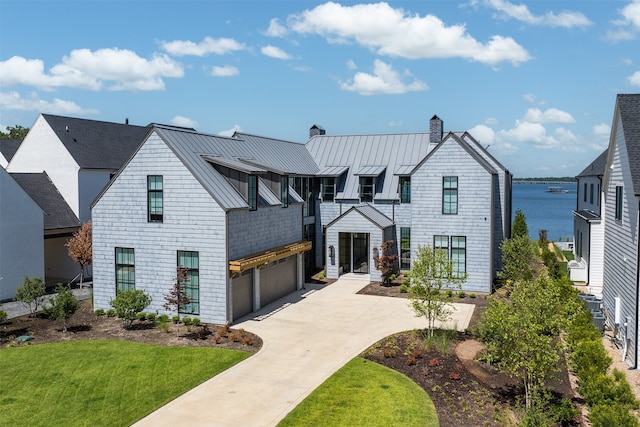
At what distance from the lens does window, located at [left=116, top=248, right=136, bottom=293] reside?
2352cm

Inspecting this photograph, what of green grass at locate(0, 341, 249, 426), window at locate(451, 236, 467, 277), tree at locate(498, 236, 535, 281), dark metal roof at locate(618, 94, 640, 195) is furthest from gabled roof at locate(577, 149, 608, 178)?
green grass at locate(0, 341, 249, 426)

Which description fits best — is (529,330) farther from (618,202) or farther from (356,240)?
(356,240)

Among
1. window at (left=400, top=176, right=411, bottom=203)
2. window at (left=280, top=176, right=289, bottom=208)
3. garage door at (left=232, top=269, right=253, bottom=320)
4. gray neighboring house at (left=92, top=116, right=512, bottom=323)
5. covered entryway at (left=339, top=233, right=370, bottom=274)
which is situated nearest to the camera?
gray neighboring house at (left=92, top=116, right=512, bottom=323)

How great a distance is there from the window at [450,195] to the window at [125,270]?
1670cm

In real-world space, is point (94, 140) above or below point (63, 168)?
above

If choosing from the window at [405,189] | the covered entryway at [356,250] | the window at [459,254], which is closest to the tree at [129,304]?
the covered entryway at [356,250]

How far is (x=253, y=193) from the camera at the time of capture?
24.3 m

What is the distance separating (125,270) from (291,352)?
9599 mm

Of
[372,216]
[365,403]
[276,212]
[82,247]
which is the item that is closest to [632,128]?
[365,403]

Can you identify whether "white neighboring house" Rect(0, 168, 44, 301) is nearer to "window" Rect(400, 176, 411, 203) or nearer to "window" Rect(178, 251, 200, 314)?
"window" Rect(178, 251, 200, 314)

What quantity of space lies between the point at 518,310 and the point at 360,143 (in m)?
26.2

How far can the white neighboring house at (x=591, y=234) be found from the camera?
28.4 m

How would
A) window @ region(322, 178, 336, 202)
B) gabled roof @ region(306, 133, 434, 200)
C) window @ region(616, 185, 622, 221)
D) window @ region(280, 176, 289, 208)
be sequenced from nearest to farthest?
window @ region(616, 185, 622, 221), window @ region(280, 176, 289, 208), gabled roof @ region(306, 133, 434, 200), window @ region(322, 178, 336, 202)

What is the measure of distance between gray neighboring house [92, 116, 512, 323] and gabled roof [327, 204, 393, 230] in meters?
0.13
